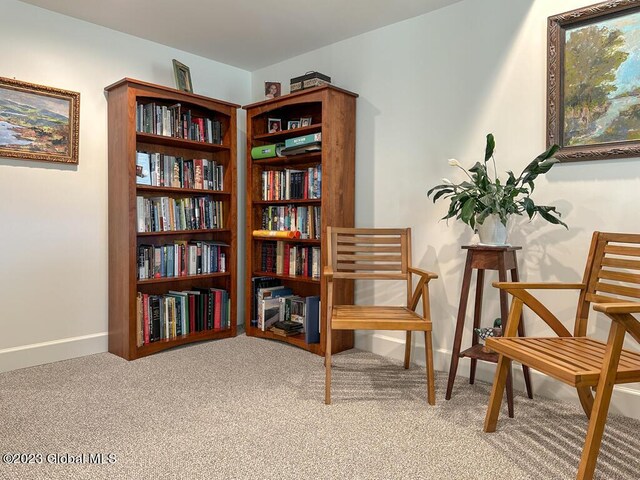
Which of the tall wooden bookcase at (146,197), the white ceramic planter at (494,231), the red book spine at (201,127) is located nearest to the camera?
Result: the white ceramic planter at (494,231)

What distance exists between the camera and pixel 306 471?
1600 mm

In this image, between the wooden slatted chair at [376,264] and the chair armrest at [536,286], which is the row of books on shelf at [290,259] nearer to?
the wooden slatted chair at [376,264]

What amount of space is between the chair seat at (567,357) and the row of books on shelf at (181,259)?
2.28 metres

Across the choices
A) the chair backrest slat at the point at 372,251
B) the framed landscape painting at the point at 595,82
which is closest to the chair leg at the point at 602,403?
the framed landscape painting at the point at 595,82

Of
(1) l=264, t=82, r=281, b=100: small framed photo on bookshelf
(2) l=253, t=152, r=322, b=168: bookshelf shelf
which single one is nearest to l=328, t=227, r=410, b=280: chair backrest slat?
(2) l=253, t=152, r=322, b=168: bookshelf shelf

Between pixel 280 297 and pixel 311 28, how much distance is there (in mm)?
2016

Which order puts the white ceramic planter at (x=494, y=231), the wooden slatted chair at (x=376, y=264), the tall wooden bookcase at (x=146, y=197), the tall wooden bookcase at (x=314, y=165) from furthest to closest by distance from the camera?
the tall wooden bookcase at (x=314, y=165)
the tall wooden bookcase at (x=146, y=197)
the wooden slatted chair at (x=376, y=264)
the white ceramic planter at (x=494, y=231)

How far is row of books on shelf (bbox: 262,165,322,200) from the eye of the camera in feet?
10.6

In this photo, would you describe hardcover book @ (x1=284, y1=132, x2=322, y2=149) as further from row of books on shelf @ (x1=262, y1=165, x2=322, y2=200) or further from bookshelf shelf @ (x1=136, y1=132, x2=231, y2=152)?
bookshelf shelf @ (x1=136, y1=132, x2=231, y2=152)

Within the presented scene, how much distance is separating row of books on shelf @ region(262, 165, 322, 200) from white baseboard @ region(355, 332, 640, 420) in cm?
112

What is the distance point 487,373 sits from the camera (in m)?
2.58

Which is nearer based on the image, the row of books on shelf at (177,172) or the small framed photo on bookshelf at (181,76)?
the row of books on shelf at (177,172)

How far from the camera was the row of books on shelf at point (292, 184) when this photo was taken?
10.6ft

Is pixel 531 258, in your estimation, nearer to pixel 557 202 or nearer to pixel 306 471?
pixel 557 202
